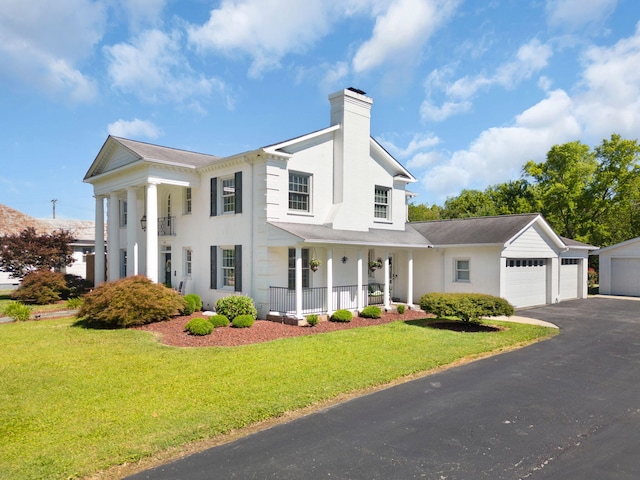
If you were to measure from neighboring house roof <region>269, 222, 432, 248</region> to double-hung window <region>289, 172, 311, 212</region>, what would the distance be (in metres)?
0.83

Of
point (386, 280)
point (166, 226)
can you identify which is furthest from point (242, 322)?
point (166, 226)

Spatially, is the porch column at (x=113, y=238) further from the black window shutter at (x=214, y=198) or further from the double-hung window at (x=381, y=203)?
the double-hung window at (x=381, y=203)

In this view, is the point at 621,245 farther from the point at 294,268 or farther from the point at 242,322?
the point at 242,322

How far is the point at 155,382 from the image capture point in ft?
27.7

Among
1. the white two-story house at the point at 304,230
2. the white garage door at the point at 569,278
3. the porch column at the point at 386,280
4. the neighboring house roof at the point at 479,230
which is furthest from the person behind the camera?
the white garage door at the point at 569,278

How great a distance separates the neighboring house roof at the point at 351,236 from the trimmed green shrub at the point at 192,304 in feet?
15.0

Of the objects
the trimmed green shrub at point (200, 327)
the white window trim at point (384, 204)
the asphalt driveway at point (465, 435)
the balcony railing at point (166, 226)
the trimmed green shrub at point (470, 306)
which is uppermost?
the white window trim at point (384, 204)

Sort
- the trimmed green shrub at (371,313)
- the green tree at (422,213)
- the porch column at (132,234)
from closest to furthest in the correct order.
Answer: the trimmed green shrub at (371,313)
the porch column at (132,234)
the green tree at (422,213)

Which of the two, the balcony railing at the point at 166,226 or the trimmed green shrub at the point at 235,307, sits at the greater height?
the balcony railing at the point at 166,226

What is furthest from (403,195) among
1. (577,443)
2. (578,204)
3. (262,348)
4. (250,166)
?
(578,204)

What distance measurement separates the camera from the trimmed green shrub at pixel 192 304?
16859 mm

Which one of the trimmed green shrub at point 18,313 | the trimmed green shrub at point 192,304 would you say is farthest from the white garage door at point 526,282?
Result: the trimmed green shrub at point 18,313

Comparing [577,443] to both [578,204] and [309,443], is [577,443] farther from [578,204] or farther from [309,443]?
[578,204]

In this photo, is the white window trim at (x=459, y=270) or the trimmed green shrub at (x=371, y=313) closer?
the trimmed green shrub at (x=371, y=313)
